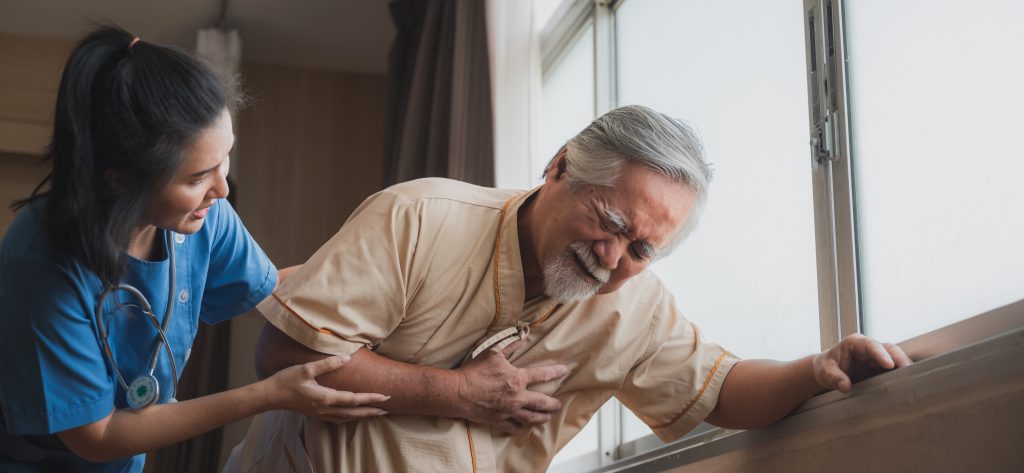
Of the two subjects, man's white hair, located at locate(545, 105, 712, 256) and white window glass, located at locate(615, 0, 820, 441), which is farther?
white window glass, located at locate(615, 0, 820, 441)

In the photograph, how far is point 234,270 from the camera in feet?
5.74

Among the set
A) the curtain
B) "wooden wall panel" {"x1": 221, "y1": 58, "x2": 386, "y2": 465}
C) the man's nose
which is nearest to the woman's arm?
the man's nose

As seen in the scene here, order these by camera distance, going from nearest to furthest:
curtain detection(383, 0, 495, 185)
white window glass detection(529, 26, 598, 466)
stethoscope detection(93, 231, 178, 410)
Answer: stethoscope detection(93, 231, 178, 410) → white window glass detection(529, 26, 598, 466) → curtain detection(383, 0, 495, 185)

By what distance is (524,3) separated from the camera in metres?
3.21

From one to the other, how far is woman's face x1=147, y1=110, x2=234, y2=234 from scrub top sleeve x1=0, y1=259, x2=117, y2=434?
159 millimetres

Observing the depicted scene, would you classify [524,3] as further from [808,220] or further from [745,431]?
[745,431]

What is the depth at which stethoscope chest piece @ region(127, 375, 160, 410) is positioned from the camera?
146cm

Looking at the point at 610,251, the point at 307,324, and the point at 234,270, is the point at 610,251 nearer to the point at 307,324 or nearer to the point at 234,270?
the point at 307,324

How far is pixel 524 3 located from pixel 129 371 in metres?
2.01

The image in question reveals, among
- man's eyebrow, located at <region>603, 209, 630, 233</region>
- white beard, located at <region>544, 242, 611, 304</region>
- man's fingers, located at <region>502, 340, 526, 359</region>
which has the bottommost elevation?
man's fingers, located at <region>502, 340, 526, 359</region>

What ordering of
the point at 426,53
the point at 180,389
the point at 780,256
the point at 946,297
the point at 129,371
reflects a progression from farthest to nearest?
the point at 180,389
the point at 426,53
the point at 780,256
the point at 129,371
the point at 946,297

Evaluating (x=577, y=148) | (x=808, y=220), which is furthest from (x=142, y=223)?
(x=808, y=220)

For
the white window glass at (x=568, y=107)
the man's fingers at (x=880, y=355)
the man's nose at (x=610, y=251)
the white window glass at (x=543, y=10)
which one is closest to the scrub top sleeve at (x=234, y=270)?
the man's nose at (x=610, y=251)

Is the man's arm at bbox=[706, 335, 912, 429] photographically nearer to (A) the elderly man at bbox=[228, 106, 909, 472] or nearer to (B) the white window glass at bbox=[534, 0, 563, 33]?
(A) the elderly man at bbox=[228, 106, 909, 472]
